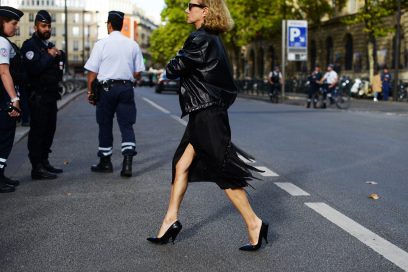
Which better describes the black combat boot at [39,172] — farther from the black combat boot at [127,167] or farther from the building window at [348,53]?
the building window at [348,53]

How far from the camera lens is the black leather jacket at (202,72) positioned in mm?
4395

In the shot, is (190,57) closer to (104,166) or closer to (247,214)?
(247,214)

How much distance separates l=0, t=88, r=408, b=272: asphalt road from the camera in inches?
170

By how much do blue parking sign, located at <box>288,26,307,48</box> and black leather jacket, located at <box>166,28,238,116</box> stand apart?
2804 centimetres

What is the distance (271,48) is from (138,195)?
5630 cm

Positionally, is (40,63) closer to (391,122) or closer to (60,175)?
(60,175)

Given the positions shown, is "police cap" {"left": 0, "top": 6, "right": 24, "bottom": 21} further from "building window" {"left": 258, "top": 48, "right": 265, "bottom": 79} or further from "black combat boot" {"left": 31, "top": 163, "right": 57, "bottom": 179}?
"building window" {"left": 258, "top": 48, "right": 265, "bottom": 79}

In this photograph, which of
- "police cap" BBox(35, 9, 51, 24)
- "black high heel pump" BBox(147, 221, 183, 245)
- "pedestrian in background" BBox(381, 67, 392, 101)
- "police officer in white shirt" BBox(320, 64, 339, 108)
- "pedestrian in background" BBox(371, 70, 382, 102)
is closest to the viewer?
"black high heel pump" BBox(147, 221, 183, 245)

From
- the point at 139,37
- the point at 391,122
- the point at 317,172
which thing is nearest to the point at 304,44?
the point at 391,122

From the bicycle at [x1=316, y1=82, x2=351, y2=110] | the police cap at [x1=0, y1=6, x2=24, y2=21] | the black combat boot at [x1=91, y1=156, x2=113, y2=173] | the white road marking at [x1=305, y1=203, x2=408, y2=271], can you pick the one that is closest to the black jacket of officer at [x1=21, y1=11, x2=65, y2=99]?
the police cap at [x1=0, y1=6, x2=24, y2=21]

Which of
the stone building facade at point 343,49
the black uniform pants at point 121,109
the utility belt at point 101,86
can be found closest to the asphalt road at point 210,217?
the black uniform pants at point 121,109

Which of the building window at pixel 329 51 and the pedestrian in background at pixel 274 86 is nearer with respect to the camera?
the pedestrian in background at pixel 274 86

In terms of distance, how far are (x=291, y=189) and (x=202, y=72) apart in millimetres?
2829

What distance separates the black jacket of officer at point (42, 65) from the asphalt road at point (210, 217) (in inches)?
38.8
